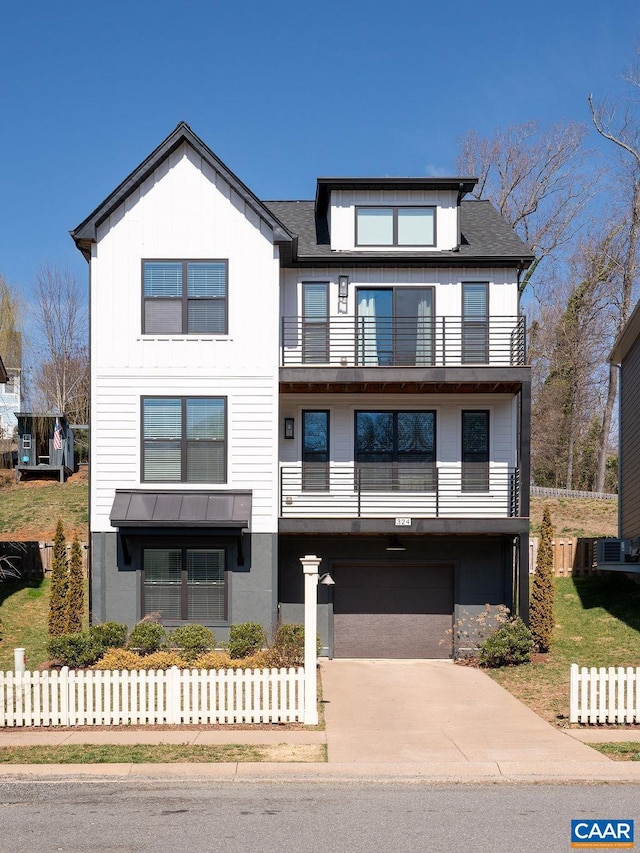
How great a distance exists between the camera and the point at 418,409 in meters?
21.1

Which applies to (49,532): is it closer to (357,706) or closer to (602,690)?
(357,706)

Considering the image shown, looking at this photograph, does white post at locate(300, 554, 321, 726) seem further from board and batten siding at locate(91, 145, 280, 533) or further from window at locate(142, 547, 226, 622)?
window at locate(142, 547, 226, 622)

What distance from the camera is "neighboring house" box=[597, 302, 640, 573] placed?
75.6 feet

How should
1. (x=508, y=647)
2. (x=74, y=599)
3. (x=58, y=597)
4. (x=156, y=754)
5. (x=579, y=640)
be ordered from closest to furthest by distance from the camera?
(x=156, y=754) → (x=508, y=647) → (x=74, y=599) → (x=58, y=597) → (x=579, y=640)

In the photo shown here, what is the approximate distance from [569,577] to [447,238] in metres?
10.9

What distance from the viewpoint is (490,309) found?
68.5 ft

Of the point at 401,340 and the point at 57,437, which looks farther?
the point at 57,437

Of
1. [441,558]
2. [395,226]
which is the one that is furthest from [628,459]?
[395,226]

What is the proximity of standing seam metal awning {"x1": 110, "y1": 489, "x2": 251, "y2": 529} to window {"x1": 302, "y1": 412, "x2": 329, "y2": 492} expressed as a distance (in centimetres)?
224

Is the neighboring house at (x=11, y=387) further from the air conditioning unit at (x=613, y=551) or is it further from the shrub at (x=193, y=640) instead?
the air conditioning unit at (x=613, y=551)

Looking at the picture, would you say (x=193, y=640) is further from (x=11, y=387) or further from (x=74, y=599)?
(x=11, y=387)

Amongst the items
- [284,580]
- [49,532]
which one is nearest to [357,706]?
[284,580]

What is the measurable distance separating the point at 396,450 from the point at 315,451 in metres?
1.96

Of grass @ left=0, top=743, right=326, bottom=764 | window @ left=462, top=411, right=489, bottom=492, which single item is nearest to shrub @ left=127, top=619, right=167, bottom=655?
grass @ left=0, top=743, right=326, bottom=764
